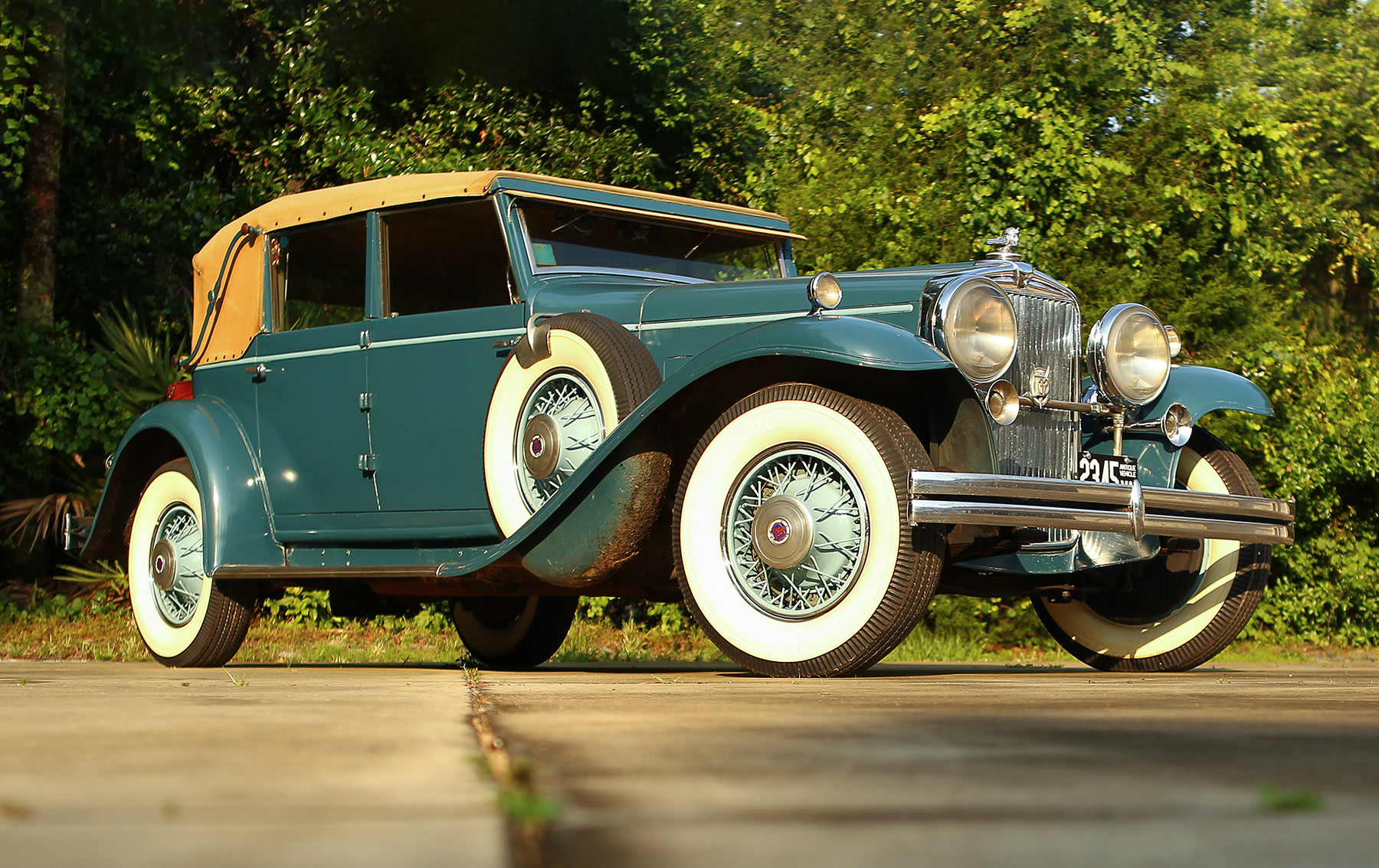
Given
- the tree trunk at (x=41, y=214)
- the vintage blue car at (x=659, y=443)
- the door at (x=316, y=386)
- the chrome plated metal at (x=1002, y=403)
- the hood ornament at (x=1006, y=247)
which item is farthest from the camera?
the tree trunk at (x=41, y=214)

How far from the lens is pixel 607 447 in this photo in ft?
15.3

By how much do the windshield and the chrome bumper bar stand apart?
1.98 meters

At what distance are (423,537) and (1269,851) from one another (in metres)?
4.59

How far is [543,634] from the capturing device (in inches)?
272

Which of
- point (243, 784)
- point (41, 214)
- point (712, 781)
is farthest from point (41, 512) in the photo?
point (712, 781)

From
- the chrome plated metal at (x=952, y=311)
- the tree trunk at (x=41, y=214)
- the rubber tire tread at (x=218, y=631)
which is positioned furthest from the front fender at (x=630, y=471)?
the tree trunk at (x=41, y=214)

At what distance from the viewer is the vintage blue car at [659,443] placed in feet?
14.1

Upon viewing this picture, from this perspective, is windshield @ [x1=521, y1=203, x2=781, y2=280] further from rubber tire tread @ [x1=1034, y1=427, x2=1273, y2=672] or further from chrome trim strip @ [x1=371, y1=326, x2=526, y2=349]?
rubber tire tread @ [x1=1034, y1=427, x2=1273, y2=672]

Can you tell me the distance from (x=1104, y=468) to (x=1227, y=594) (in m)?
0.76

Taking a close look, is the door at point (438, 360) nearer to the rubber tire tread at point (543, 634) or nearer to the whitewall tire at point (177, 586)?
the whitewall tire at point (177, 586)

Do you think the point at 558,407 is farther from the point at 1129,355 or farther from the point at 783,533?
the point at 1129,355

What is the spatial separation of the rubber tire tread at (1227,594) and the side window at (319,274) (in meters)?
3.39

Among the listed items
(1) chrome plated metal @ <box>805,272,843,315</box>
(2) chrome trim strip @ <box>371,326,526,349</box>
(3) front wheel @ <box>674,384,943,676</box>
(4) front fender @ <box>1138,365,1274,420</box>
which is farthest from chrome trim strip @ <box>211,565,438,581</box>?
(4) front fender @ <box>1138,365,1274,420</box>

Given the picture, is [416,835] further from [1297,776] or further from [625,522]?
[625,522]
